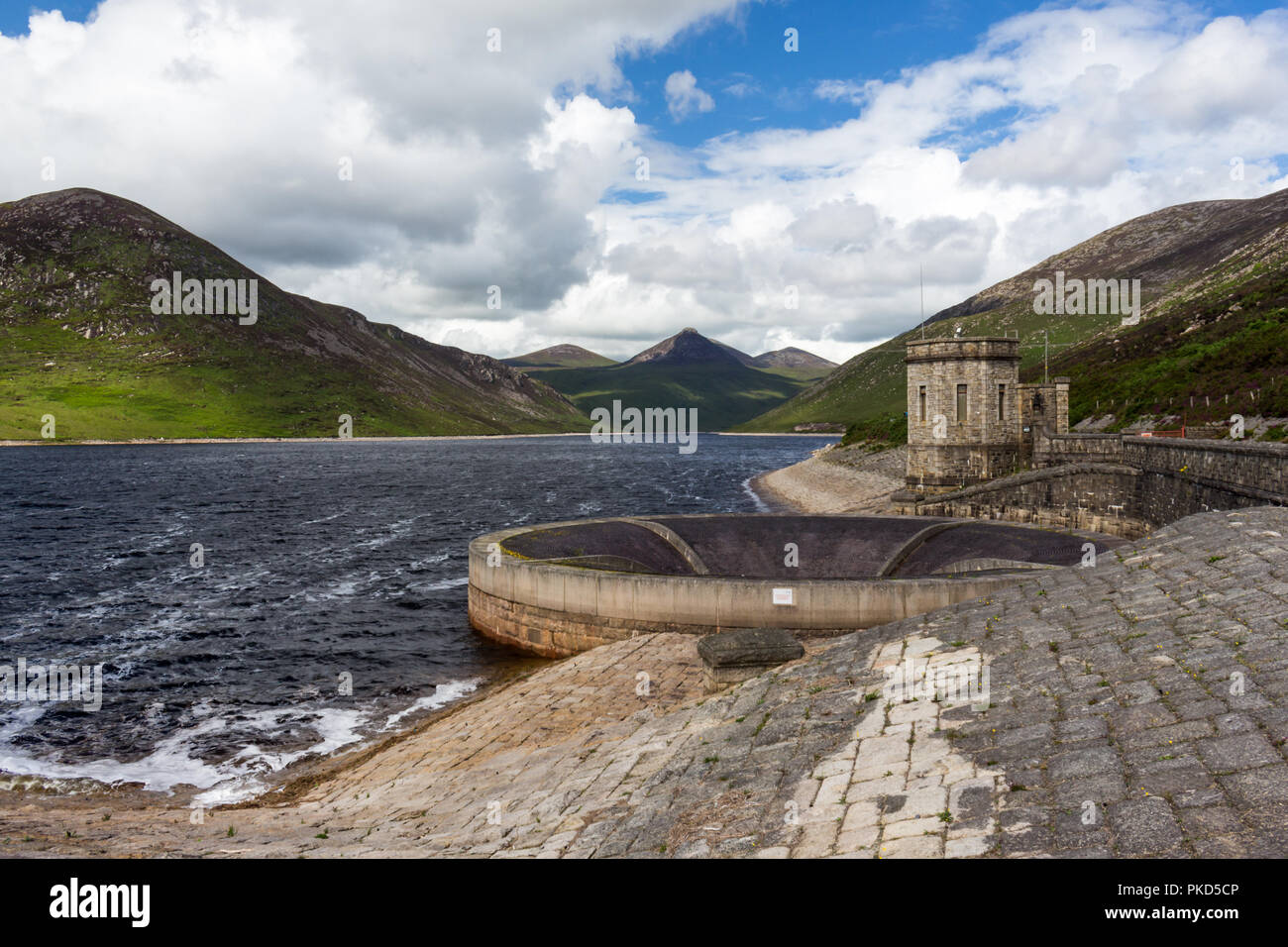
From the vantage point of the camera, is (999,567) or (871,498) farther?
(871,498)

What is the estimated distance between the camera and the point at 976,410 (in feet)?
133

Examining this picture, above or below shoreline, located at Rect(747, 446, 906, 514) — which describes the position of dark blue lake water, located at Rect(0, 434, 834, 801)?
below

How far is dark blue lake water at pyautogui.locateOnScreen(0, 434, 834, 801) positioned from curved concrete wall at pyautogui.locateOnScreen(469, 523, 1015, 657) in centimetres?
212

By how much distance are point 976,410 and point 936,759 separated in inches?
1373

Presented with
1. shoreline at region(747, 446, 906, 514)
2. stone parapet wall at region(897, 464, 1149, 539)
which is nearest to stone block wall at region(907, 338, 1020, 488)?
stone parapet wall at region(897, 464, 1149, 539)

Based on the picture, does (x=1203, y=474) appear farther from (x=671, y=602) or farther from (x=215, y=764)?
(x=215, y=764)

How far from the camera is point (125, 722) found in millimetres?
22766

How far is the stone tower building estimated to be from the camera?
133 ft

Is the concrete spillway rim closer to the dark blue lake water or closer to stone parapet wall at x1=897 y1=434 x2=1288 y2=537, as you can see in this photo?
stone parapet wall at x1=897 y1=434 x2=1288 y2=537

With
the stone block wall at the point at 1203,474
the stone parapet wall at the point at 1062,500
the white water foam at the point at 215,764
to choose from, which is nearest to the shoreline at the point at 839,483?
the stone parapet wall at the point at 1062,500

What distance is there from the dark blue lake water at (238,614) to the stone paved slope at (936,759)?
4827 millimetres

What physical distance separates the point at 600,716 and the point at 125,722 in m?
15.2
